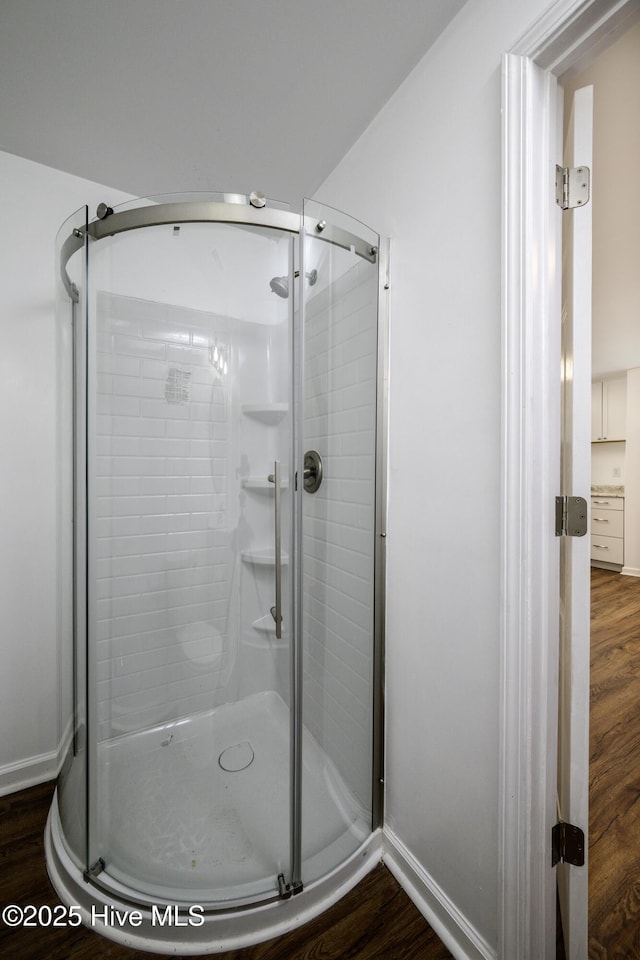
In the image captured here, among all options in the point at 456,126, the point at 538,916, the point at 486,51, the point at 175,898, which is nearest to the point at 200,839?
the point at 175,898

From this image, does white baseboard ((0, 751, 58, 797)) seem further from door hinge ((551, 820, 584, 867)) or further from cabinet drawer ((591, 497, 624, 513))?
cabinet drawer ((591, 497, 624, 513))

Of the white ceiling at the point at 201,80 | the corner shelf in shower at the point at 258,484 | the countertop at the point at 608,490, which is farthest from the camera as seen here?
the countertop at the point at 608,490

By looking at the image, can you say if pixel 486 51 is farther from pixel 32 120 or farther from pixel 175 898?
pixel 175 898

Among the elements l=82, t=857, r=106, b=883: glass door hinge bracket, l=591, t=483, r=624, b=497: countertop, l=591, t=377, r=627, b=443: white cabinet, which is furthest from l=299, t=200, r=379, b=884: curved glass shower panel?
l=591, t=377, r=627, b=443: white cabinet

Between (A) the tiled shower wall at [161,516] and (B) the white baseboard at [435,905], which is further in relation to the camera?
(A) the tiled shower wall at [161,516]

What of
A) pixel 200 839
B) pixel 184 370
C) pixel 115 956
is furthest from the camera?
pixel 184 370

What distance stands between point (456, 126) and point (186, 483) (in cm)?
131

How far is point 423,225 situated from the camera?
113 centimetres

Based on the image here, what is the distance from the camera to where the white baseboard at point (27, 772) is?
4.85 feet

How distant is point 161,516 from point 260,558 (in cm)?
37

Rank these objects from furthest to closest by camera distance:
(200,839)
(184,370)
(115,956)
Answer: (184,370)
(200,839)
(115,956)

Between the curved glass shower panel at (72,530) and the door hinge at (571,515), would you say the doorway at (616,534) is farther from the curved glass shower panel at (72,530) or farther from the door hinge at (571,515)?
the curved glass shower panel at (72,530)

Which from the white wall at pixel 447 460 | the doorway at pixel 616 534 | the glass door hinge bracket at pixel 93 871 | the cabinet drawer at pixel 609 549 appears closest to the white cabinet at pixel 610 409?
the doorway at pixel 616 534

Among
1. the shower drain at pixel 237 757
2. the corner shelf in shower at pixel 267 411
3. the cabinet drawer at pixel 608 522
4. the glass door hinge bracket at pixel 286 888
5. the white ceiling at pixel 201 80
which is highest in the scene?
the white ceiling at pixel 201 80
